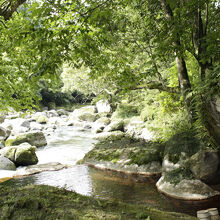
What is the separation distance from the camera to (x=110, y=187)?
617cm

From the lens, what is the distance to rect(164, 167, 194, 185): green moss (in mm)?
5527

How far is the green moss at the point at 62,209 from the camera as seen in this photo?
6.88ft

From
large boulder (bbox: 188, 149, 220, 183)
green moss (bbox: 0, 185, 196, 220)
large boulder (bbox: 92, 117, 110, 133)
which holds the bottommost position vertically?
large boulder (bbox: 92, 117, 110, 133)

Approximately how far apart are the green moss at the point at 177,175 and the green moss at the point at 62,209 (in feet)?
10.7

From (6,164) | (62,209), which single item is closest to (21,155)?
(6,164)

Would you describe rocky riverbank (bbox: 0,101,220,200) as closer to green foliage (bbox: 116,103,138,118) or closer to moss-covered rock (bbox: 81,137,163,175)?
moss-covered rock (bbox: 81,137,163,175)

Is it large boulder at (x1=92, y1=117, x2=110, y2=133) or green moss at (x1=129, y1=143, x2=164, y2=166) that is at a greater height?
green moss at (x1=129, y1=143, x2=164, y2=166)

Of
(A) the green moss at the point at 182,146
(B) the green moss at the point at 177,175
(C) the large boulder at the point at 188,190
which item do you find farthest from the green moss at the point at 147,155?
(C) the large boulder at the point at 188,190

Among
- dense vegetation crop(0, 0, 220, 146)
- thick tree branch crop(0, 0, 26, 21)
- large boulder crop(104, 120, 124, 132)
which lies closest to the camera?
dense vegetation crop(0, 0, 220, 146)

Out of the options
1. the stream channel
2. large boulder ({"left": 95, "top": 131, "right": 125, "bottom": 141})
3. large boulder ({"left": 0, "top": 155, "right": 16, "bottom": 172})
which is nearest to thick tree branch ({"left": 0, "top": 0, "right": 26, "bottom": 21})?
the stream channel

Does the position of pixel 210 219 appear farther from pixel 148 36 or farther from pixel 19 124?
pixel 19 124

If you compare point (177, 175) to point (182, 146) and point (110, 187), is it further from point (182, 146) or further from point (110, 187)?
point (110, 187)

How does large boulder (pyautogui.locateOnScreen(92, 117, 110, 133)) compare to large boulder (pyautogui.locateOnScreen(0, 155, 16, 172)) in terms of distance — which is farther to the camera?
large boulder (pyautogui.locateOnScreen(92, 117, 110, 133))

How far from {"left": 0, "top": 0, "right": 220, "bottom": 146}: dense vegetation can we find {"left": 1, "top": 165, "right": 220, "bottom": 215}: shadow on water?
7.43 feet
